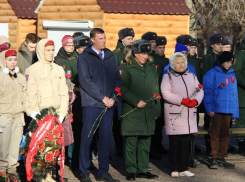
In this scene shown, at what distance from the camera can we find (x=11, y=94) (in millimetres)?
8773

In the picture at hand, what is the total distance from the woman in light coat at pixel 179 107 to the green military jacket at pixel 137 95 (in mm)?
228

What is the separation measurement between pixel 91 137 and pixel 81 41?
1799 millimetres

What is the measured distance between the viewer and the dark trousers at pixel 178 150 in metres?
9.49

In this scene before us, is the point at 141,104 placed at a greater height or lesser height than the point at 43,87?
lesser

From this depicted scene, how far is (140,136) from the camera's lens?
944 centimetres

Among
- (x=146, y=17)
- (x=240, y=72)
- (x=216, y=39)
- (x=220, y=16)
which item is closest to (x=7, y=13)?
(x=146, y=17)

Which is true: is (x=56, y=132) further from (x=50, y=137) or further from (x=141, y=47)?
(x=141, y=47)

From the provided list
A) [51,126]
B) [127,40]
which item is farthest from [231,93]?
[51,126]

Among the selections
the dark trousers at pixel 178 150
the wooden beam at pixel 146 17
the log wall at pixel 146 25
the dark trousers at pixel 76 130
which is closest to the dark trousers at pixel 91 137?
the dark trousers at pixel 76 130

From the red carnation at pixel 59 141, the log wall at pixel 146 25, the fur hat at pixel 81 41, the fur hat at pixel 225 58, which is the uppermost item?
the log wall at pixel 146 25

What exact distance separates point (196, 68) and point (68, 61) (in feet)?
8.25

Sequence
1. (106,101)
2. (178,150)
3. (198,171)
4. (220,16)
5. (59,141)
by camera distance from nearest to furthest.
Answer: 1. (59,141)
2. (106,101)
3. (178,150)
4. (198,171)
5. (220,16)

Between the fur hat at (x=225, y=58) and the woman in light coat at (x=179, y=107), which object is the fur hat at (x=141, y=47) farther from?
the fur hat at (x=225, y=58)

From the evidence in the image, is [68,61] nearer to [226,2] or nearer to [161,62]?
[161,62]
